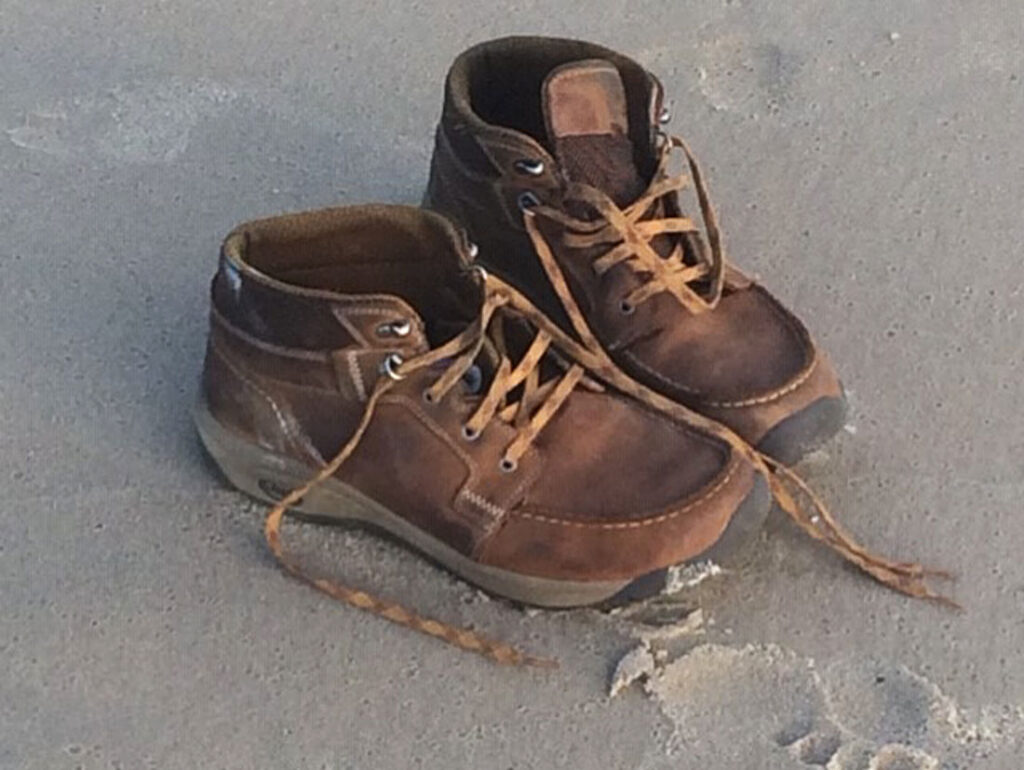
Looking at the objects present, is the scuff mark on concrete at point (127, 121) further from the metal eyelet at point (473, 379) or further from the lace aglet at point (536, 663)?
the lace aglet at point (536, 663)

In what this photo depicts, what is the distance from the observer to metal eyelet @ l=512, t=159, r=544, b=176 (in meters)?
1.26

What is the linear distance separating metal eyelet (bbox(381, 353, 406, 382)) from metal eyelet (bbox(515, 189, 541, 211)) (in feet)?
0.61

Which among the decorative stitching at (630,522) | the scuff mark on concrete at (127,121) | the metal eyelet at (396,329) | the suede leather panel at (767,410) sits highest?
the metal eyelet at (396,329)

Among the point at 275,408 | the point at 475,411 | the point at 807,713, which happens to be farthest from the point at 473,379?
the point at 807,713

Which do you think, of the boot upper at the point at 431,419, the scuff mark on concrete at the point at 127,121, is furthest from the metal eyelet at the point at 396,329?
the scuff mark on concrete at the point at 127,121

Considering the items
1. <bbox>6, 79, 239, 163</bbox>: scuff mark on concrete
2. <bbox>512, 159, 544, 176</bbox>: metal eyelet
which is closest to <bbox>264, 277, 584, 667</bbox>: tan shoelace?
<bbox>512, 159, 544, 176</bbox>: metal eyelet

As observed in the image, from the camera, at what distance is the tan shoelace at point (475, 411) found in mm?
1158

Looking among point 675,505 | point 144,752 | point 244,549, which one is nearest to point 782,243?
point 675,505

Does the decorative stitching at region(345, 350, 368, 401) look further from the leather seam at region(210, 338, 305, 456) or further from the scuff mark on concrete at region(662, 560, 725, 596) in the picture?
the scuff mark on concrete at region(662, 560, 725, 596)

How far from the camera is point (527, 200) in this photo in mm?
1283

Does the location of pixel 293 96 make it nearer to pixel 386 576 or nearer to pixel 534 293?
pixel 534 293

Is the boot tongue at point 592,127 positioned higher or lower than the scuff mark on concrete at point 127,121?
higher

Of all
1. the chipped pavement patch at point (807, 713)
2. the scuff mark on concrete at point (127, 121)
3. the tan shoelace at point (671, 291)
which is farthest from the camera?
the scuff mark on concrete at point (127, 121)

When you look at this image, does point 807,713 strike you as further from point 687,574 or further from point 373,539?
point 373,539
